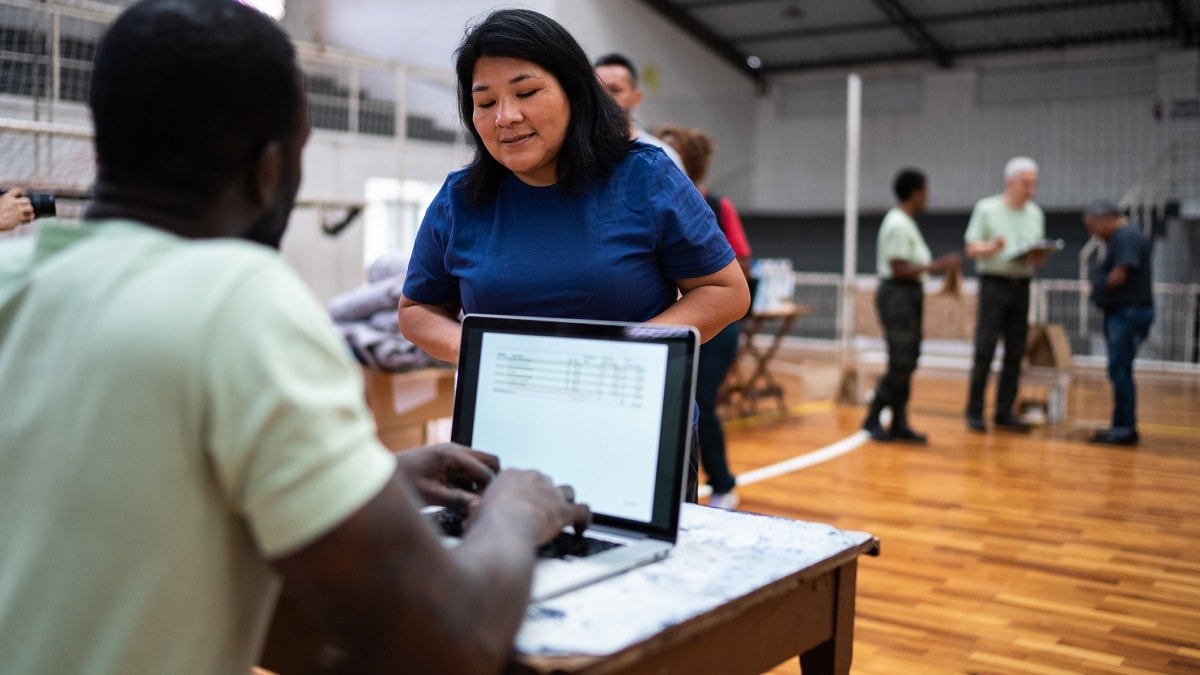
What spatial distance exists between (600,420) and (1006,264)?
5555 mm

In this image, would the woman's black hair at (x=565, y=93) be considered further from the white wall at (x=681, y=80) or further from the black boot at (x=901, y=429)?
the white wall at (x=681, y=80)

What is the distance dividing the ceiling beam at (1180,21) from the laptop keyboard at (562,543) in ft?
44.8

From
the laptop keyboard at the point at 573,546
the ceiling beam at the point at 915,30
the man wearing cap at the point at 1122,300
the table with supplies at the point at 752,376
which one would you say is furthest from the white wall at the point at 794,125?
the laptop keyboard at the point at 573,546

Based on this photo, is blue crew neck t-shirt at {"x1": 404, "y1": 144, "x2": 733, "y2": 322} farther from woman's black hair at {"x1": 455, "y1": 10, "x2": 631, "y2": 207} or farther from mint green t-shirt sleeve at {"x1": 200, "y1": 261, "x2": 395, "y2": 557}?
mint green t-shirt sleeve at {"x1": 200, "y1": 261, "x2": 395, "y2": 557}

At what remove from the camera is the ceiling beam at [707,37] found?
576 inches

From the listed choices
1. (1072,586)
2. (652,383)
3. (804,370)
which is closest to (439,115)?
(804,370)

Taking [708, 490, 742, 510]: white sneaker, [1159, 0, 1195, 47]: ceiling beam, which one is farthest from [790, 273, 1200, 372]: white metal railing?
[708, 490, 742, 510]: white sneaker

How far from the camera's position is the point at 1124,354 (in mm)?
6078

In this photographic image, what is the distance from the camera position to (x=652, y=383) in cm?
118

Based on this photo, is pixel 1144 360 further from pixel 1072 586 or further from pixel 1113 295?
pixel 1072 586

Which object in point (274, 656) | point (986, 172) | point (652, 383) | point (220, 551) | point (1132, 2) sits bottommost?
point (274, 656)

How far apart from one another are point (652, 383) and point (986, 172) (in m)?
14.1

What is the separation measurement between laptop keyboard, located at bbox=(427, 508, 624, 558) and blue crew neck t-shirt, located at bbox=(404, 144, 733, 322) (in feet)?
1.40

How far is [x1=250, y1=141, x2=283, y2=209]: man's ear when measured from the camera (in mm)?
806
